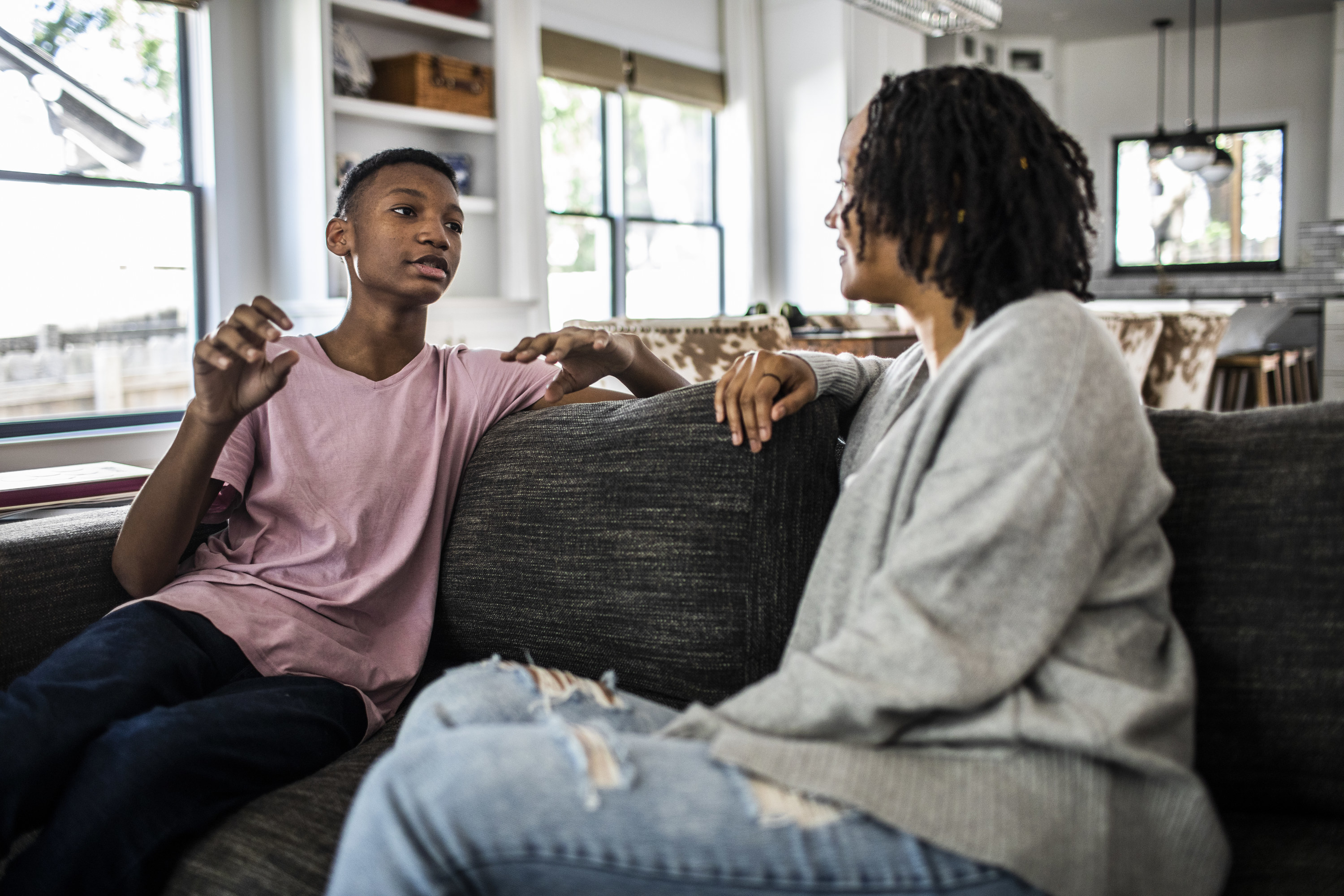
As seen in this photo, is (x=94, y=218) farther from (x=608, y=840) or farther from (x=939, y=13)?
(x=608, y=840)

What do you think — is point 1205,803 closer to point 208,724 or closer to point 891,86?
point 891,86

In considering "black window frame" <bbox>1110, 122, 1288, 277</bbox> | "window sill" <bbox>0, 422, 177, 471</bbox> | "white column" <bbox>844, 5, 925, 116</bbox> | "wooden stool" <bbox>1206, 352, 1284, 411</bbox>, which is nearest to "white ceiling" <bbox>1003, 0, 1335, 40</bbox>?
"black window frame" <bbox>1110, 122, 1288, 277</bbox>

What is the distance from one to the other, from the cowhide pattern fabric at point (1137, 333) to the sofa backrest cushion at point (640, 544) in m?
2.54

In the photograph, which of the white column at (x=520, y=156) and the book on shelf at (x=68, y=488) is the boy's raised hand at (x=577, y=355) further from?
the white column at (x=520, y=156)

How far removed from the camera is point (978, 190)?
1.06 metres

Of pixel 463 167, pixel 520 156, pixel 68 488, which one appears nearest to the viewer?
pixel 68 488

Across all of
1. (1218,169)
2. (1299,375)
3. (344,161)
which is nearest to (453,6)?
(344,161)

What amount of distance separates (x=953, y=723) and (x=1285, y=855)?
404 mm

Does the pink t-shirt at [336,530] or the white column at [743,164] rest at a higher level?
the white column at [743,164]

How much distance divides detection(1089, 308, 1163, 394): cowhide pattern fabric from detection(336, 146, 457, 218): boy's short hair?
2533 millimetres

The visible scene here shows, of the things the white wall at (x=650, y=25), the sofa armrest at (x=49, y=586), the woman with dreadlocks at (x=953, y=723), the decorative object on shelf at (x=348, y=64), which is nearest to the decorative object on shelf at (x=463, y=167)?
the decorative object on shelf at (x=348, y=64)

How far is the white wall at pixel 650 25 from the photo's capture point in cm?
581

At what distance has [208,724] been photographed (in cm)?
120

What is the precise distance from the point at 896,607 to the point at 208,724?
30.3 inches
